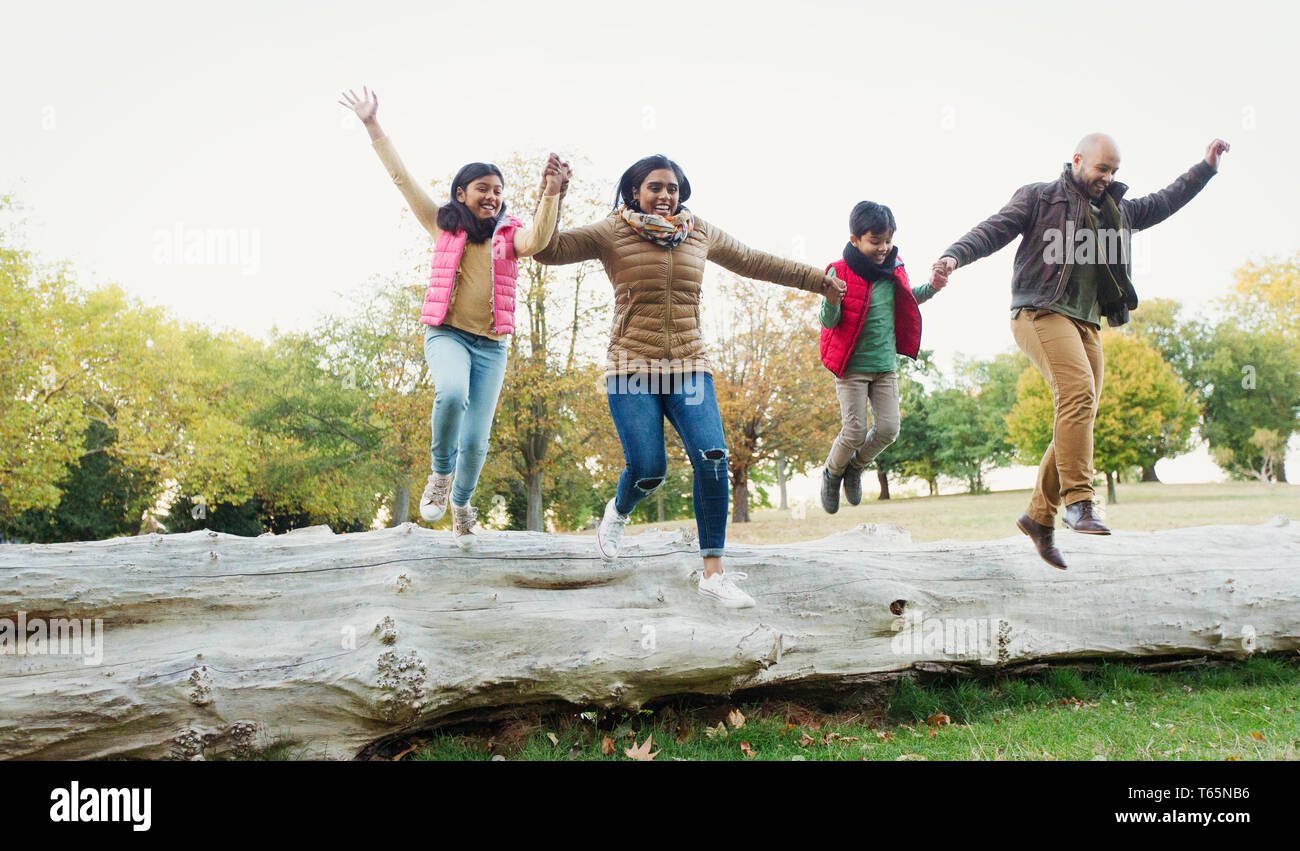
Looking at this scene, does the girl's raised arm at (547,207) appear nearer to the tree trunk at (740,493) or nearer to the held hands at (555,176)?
the held hands at (555,176)

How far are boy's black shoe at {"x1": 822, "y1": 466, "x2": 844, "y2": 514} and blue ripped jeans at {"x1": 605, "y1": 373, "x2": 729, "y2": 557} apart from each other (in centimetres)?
202

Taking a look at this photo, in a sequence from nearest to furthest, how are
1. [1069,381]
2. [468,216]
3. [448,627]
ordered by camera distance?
[1069,381] → [468,216] → [448,627]

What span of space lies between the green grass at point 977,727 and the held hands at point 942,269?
132 inches

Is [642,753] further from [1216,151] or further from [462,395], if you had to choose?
[1216,151]

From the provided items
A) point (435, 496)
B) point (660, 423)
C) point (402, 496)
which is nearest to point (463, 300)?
point (435, 496)

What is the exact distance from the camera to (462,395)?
581 cm

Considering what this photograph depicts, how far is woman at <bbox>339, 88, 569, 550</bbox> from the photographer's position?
5.85 metres

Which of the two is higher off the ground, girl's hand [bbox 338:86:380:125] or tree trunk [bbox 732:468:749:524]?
girl's hand [bbox 338:86:380:125]

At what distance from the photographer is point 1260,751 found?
19.0 ft

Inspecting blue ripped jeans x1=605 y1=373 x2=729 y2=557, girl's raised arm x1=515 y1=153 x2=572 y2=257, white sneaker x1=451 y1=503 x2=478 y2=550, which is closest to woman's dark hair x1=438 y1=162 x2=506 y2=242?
girl's raised arm x1=515 y1=153 x2=572 y2=257

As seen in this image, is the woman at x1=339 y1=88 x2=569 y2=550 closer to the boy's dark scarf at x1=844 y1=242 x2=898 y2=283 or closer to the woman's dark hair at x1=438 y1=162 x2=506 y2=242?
the woman's dark hair at x1=438 y1=162 x2=506 y2=242

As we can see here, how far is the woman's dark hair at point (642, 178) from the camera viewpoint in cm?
539

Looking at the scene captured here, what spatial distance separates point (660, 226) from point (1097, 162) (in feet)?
10.5

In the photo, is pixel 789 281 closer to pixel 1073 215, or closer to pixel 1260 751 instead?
pixel 1073 215
